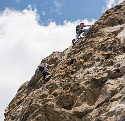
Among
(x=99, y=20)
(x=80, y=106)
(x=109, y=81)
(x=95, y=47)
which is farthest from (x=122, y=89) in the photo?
(x=99, y=20)

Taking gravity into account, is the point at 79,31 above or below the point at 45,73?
above

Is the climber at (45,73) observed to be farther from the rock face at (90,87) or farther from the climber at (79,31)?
the climber at (79,31)

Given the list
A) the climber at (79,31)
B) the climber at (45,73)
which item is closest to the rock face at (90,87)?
the climber at (45,73)

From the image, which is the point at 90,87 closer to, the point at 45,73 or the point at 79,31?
the point at 45,73

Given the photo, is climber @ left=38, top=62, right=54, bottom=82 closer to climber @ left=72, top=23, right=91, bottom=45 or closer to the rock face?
the rock face

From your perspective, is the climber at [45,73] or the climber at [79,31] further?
the climber at [79,31]

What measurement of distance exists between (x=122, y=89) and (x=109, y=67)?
280cm

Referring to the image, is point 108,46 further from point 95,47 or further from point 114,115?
point 114,115

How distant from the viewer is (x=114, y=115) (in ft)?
59.5

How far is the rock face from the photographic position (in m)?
20.3

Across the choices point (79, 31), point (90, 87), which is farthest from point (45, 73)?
point (90, 87)

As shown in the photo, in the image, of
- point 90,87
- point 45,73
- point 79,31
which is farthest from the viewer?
point 79,31

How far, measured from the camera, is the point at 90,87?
22266 mm

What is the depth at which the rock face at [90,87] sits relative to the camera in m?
20.3
